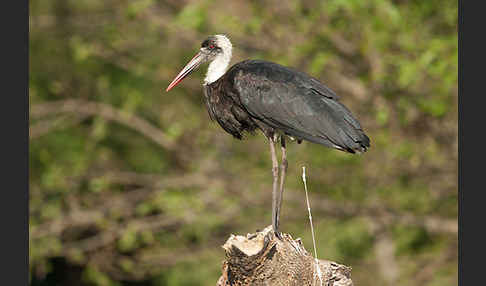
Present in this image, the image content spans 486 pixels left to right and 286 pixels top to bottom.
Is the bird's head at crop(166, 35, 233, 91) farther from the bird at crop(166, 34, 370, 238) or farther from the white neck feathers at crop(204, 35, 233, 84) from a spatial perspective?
the bird at crop(166, 34, 370, 238)

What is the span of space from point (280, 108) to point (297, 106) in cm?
13

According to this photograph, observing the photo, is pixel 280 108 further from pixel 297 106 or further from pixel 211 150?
pixel 211 150

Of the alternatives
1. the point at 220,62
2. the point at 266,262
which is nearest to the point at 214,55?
the point at 220,62

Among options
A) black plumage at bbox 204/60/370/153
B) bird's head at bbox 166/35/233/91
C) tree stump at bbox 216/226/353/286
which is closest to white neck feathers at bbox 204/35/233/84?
bird's head at bbox 166/35/233/91

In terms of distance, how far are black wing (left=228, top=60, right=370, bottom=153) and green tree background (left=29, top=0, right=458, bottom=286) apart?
362cm

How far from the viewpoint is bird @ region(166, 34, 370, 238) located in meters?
5.34

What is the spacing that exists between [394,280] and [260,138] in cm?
293

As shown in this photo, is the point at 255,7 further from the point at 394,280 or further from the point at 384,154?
the point at 394,280

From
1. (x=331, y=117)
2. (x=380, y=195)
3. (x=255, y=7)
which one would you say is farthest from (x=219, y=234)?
(x=331, y=117)

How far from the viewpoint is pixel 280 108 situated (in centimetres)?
556

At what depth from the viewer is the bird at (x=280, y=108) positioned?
5.34 metres

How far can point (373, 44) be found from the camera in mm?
9562

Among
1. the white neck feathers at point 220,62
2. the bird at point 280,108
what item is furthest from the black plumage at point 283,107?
the white neck feathers at point 220,62

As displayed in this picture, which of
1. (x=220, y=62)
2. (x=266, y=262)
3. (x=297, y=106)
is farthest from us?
(x=220, y=62)
